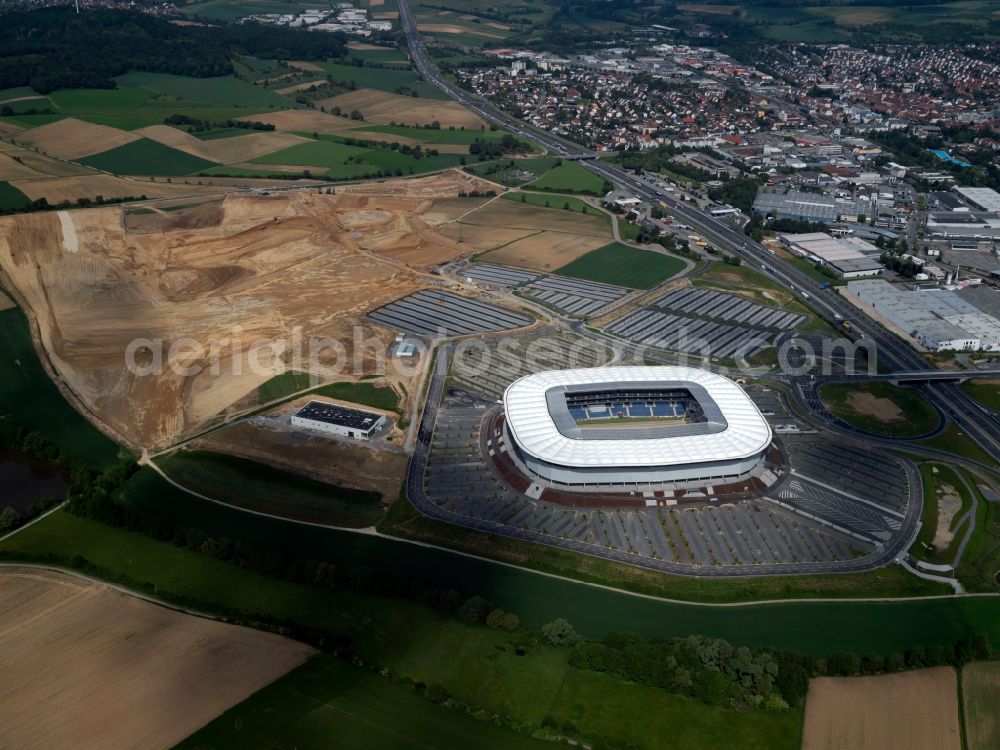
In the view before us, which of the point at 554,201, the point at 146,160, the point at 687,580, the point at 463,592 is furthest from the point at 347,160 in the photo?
the point at 687,580

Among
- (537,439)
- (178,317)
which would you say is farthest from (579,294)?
(178,317)

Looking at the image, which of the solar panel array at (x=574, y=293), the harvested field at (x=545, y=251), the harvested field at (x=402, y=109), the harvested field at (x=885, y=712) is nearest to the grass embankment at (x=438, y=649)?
the harvested field at (x=885, y=712)

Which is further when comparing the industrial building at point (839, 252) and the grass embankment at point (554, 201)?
the grass embankment at point (554, 201)

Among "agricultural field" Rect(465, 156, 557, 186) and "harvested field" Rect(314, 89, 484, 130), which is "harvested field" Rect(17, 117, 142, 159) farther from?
"agricultural field" Rect(465, 156, 557, 186)

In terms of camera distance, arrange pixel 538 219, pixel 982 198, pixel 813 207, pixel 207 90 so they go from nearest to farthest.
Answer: pixel 538 219, pixel 813 207, pixel 982 198, pixel 207 90

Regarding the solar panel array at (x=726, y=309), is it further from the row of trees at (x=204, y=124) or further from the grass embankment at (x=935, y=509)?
the row of trees at (x=204, y=124)

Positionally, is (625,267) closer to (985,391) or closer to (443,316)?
(443,316)
